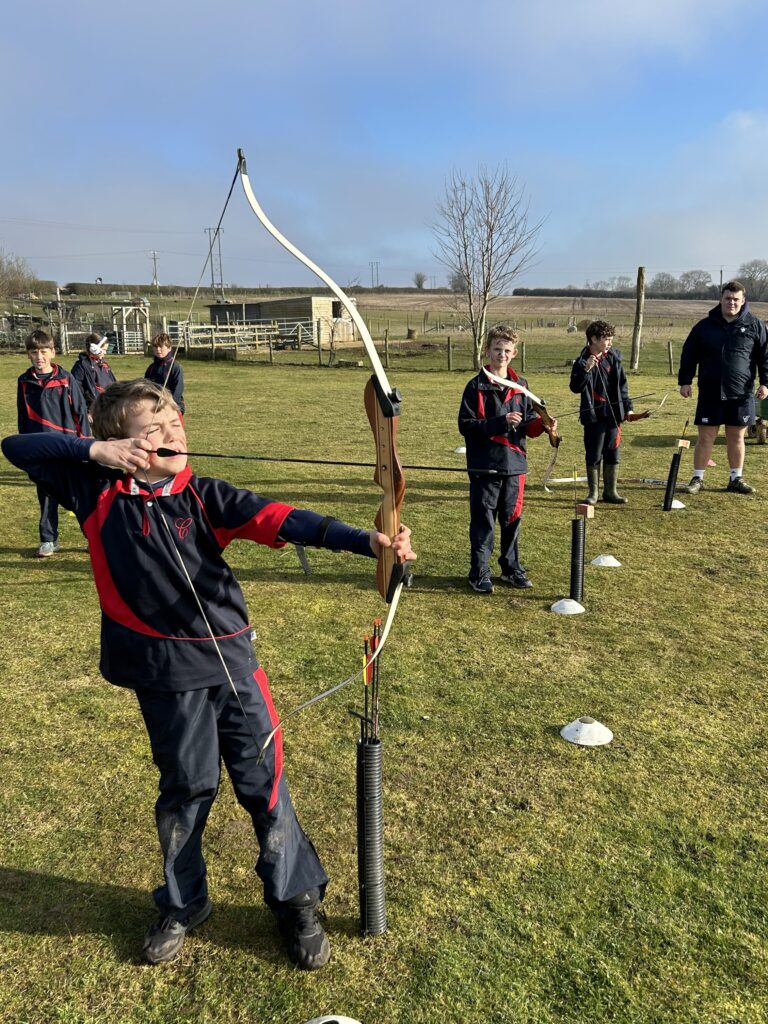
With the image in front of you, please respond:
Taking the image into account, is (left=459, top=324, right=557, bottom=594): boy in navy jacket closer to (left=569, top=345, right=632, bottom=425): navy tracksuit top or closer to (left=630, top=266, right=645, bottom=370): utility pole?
(left=569, top=345, right=632, bottom=425): navy tracksuit top

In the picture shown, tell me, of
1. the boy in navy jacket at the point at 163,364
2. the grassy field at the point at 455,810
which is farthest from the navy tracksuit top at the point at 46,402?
the boy in navy jacket at the point at 163,364

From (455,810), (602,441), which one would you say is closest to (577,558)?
(455,810)

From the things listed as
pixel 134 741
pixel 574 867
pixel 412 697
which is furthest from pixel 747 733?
pixel 134 741

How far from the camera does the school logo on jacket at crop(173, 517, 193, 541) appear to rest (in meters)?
2.59

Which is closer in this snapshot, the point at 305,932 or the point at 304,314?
the point at 305,932

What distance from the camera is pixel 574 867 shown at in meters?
3.18

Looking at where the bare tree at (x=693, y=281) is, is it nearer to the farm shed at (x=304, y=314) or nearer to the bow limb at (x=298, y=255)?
the farm shed at (x=304, y=314)

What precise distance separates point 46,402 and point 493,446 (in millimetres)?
4499

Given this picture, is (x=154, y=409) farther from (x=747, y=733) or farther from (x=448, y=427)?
(x=448, y=427)

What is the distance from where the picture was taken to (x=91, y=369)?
10.2 meters

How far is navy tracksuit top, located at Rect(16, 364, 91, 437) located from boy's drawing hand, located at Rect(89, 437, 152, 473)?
17.7 ft

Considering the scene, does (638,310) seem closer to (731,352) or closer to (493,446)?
(731,352)

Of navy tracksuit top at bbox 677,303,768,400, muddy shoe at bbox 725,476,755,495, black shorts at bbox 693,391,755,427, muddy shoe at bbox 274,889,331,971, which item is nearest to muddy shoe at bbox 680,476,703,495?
muddy shoe at bbox 725,476,755,495

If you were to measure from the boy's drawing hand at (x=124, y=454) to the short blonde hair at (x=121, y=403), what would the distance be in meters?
0.15
